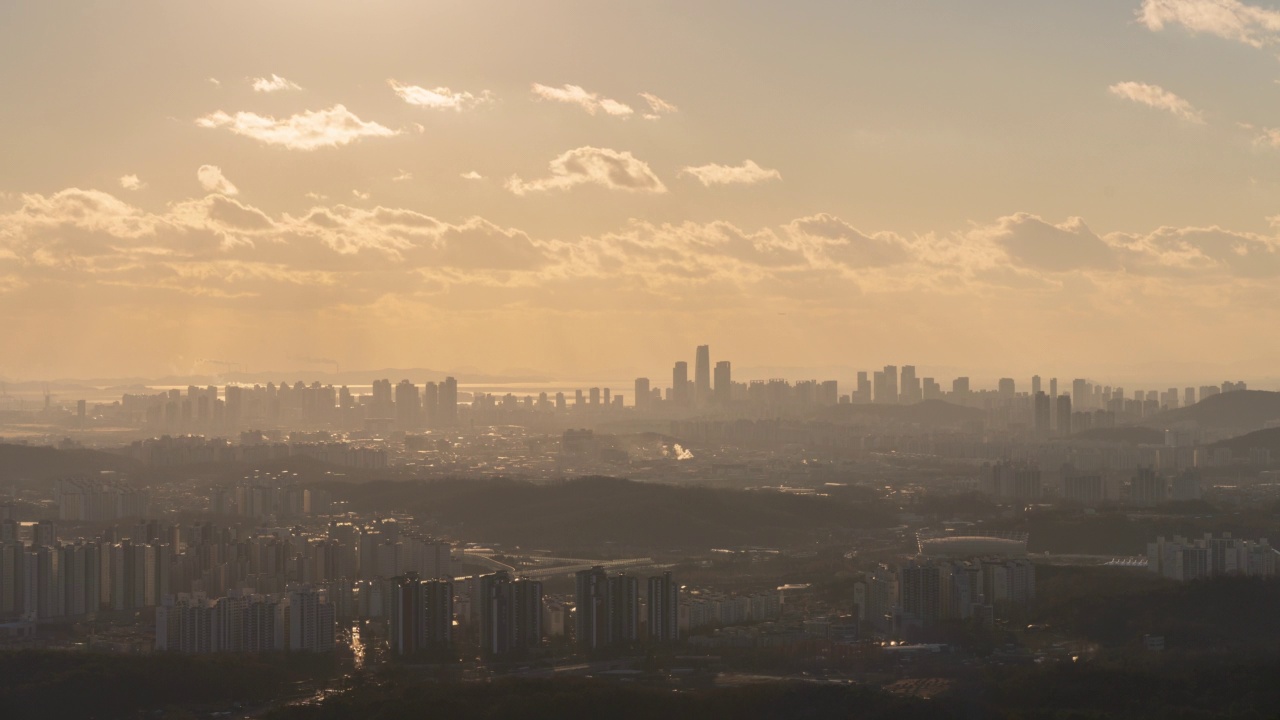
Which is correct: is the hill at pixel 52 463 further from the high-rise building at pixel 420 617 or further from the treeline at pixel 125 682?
the treeline at pixel 125 682

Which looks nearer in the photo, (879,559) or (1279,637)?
(1279,637)

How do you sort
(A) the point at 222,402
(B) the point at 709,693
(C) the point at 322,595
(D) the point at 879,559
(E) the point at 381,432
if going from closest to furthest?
(B) the point at 709,693 < (C) the point at 322,595 < (D) the point at 879,559 < (E) the point at 381,432 < (A) the point at 222,402

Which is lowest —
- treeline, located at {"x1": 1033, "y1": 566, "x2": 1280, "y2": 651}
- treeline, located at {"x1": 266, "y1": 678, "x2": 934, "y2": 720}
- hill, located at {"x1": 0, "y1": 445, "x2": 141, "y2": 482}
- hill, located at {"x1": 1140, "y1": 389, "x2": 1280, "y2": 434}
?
treeline, located at {"x1": 266, "y1": 678, "x2": 934, "y2": 720}

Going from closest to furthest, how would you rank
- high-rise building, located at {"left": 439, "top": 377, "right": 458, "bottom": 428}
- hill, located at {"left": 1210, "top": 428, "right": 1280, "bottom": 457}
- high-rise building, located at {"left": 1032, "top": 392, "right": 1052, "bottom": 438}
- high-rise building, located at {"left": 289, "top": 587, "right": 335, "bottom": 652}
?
high-rise building, located at {"left": 289, "top": 587, "right": 335, "bottom": 652}
hill, located at {"left": 1210, "top": 428, "right": 1280, "bottom": 457}
high-rise building, located at {"left": 1032, "top": 392, "right": 1052, "bottom": 438}
high-rise building, located at {"left": 439, "top": 377, "right": 458, "bottom": 428}

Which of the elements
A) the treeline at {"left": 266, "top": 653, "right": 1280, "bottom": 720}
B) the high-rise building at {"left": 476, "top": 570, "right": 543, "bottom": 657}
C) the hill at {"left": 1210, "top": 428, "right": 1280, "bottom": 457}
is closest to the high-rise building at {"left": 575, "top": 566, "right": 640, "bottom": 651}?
the high-rise building at {"left": 476, "top": 570, "right": 543, "bottom": 657}

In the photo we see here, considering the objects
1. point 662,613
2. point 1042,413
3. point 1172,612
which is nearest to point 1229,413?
point 1042,413

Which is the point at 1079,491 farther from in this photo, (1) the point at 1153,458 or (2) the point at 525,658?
(2) the point at 525,658

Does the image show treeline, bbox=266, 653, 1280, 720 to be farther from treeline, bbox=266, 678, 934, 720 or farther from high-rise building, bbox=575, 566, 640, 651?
high-rise building, bbox=575, 566, 640, 651

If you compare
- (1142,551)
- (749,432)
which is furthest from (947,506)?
(749,432)
